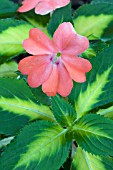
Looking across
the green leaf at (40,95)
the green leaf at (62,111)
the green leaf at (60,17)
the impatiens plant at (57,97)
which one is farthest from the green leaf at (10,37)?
the green leaf at (62,111)

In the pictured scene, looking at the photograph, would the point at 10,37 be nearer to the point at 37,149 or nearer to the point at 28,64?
the point at 28,64

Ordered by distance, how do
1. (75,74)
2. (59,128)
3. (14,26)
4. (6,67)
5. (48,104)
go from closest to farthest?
(75,74), (59,128), (48,104), (14,26), (6,67)

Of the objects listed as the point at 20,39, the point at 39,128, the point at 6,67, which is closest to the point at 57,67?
the point at 39,128

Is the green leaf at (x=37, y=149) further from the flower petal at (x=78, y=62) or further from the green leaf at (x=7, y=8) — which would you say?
the green leaf at (x=7, y=8)

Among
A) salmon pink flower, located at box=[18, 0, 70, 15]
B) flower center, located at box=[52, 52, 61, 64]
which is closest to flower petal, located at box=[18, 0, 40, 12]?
salmon pink flower, located at box=[18, 0, 70, 15]

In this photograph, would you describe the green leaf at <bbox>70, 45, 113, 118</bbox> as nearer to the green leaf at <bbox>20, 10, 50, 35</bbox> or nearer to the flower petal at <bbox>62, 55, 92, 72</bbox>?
the flower petal at <bbox>62, 55, 92, 72</bbox>

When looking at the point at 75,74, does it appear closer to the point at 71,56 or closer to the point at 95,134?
the point at 71,56

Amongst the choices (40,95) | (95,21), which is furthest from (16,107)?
(95,21)
